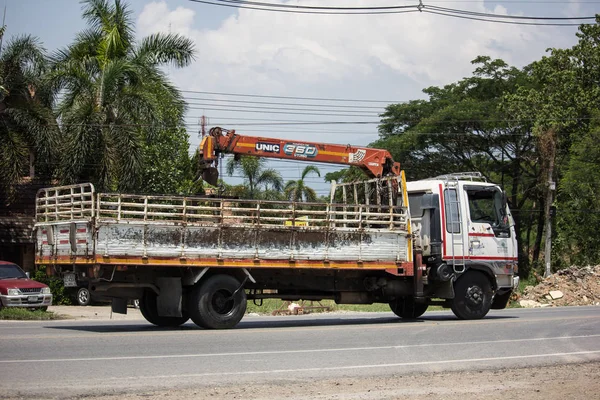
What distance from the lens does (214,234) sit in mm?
14984

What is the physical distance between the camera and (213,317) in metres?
15.1

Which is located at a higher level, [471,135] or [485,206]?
[471,135]

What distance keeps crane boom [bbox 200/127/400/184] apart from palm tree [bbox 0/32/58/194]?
14.2 m

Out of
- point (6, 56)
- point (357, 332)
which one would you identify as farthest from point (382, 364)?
point (6, 56)

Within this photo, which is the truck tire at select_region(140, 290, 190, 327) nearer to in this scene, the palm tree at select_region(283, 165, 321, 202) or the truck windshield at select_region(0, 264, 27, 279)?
the truck windshield at select_region(0, 264, 27, 279)

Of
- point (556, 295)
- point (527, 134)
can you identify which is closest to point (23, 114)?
point (556, 295)

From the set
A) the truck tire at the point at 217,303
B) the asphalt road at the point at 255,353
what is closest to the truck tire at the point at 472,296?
the asphalt road at the point at 255,353

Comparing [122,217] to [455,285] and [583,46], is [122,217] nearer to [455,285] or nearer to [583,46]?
[455,285]

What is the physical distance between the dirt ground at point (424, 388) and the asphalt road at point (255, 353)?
1.12 feet

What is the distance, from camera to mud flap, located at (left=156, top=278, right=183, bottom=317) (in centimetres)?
1499

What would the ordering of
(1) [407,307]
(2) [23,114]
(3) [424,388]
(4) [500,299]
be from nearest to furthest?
(3) [424,388] < (1) [407,307] < (4) [500,299] < (2) [23,114]

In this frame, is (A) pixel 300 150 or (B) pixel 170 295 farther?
(A) pixel 300 150

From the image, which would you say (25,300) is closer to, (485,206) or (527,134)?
(485,206)

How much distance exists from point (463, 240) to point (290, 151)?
4153 mm
